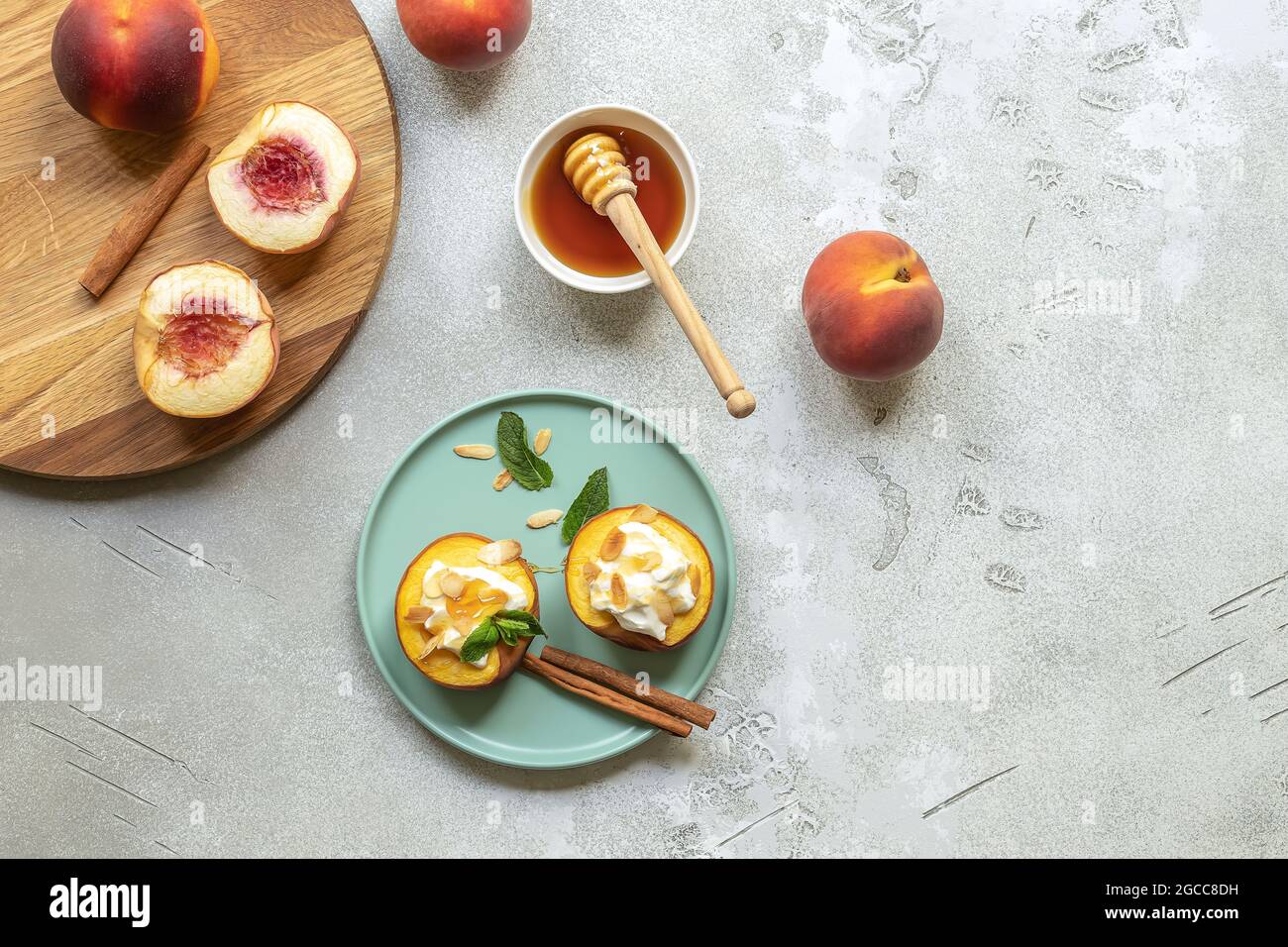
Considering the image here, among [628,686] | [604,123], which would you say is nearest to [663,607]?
[628,686]

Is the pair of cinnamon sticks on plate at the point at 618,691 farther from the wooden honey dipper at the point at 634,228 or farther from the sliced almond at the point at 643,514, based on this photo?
the wooden honey dipper at the point at 634,228

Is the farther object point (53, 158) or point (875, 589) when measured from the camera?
point (875, 589)

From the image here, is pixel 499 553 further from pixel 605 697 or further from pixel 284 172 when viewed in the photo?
pixel 284 172

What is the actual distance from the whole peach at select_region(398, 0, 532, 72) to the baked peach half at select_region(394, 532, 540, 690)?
75 cm

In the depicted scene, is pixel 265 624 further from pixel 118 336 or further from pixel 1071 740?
pixel 1071 740

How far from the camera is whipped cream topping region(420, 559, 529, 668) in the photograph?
1385 mm

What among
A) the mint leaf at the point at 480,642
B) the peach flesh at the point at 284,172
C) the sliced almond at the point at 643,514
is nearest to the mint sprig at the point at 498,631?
the mint leaf at the point at 480,642

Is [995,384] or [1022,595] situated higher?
[995,384]

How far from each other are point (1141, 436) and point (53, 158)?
1.84 m

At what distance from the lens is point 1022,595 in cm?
161

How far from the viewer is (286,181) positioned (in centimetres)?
143

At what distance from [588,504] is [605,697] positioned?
1.01ft

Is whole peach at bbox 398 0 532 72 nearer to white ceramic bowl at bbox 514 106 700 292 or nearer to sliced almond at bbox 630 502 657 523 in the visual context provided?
white ceramic bowl at bbox 514 106 700 292

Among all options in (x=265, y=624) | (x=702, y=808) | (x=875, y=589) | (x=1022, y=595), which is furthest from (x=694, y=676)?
(x=265, y=624)
